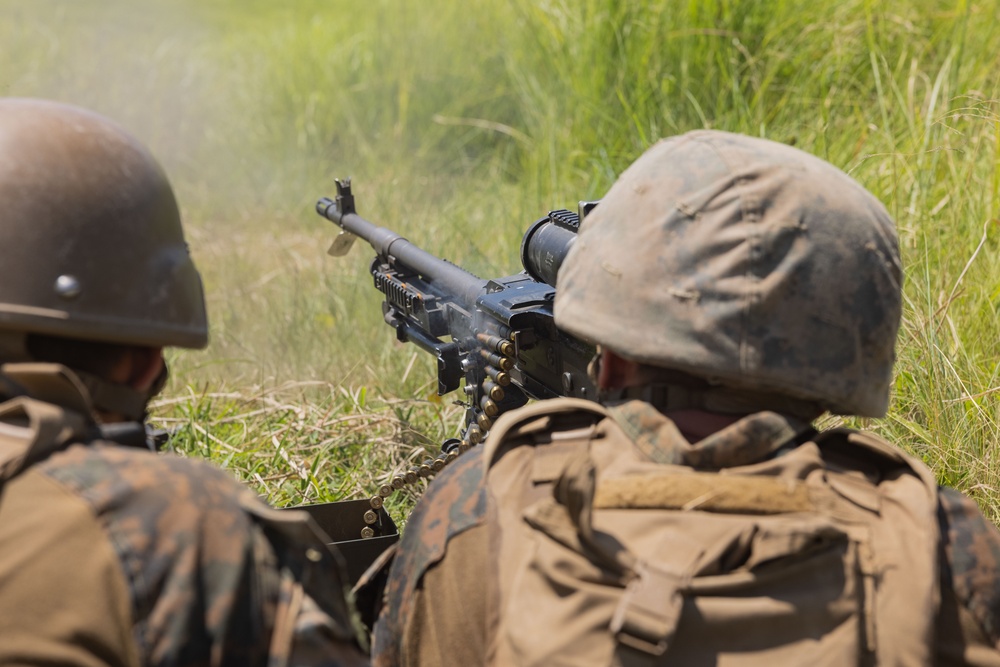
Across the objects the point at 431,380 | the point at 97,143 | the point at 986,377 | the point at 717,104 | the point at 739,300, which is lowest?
the point at 431,380

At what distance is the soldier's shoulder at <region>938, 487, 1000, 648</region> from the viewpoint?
6.06ft

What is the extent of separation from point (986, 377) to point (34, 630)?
3209 millimetres

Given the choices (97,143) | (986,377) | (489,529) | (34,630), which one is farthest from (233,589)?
(986,377)

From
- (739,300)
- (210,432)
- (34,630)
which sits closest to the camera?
(34,630)

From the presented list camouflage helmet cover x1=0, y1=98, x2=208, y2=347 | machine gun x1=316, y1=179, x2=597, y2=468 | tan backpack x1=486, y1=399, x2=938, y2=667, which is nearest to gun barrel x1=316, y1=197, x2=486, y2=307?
machine gun x1=316, y1=179, x2=597, y2=468

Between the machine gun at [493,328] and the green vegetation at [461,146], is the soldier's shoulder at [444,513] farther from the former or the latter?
the green vegetation at [461,146]

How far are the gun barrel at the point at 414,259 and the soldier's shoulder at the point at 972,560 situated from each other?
206 cm

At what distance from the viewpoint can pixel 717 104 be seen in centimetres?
606

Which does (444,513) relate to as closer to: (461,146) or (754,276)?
(754,276)

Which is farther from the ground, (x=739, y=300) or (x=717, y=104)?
(x=739, y=300)

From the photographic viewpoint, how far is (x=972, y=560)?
6.12ft

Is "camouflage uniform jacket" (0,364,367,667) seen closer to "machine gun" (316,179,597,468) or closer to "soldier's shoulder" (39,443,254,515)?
"soldier's shoulder" (39,443,254,515)

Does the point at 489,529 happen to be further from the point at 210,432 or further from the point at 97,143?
the point at 210,432

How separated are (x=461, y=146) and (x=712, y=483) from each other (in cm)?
668
